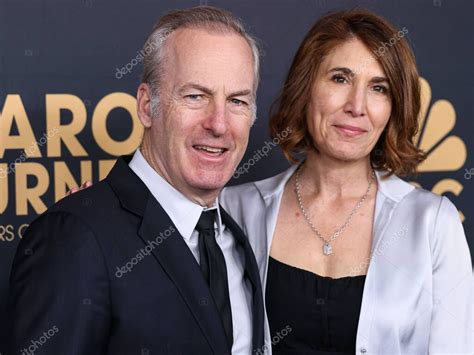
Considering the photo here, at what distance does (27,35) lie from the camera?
2279mm

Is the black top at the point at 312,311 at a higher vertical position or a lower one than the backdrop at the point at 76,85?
lower

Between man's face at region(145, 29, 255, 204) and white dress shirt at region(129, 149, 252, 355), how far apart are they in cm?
2

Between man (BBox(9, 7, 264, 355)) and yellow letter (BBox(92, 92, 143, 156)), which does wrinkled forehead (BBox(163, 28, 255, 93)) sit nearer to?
man (BBox(9, 7, 264, 355))

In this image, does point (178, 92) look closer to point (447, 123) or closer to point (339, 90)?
point (339, 90)

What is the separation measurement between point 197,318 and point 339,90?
78cm

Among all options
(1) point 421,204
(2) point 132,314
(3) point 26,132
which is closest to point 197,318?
(2) point 132,314

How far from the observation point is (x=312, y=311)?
1.85 m

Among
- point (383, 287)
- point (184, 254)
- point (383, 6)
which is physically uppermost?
→ point (383, 6)

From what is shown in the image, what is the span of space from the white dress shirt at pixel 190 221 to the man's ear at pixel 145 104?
0.06 metres

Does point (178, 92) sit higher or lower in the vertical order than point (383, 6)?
lower

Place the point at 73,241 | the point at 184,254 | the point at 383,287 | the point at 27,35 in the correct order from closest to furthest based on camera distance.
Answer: the point at 73,241, the point at 184,254, the point at 383,287, the point at 27,35

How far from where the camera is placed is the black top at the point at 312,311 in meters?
1.83

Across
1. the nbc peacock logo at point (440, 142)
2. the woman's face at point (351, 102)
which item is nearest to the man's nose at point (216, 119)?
the woman's face at point (351, 102)

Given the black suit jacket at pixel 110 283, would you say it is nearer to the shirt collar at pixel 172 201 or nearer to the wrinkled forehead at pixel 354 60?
the shirt collar at pixel 172 201
